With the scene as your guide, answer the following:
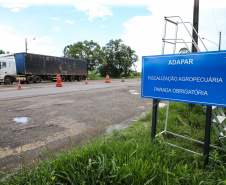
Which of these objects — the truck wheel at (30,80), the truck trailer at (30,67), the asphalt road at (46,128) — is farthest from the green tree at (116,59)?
the asphalt road at (46,128)

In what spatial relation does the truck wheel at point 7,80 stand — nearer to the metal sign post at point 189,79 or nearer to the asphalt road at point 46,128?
the asphalt road at point 46,128

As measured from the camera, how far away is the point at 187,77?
2.42 meters

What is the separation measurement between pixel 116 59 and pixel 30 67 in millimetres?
27488

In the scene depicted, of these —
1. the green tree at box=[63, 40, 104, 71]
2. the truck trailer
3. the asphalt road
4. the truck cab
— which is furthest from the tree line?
the asphalt road

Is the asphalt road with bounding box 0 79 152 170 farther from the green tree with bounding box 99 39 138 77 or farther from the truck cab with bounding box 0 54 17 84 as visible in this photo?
the green tree with bounding box 99 39 138 77

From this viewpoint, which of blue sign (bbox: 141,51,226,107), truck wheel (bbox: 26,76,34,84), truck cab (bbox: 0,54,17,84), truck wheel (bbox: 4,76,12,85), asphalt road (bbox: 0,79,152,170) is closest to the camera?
blue sign (bbox: 141,51,226,107)

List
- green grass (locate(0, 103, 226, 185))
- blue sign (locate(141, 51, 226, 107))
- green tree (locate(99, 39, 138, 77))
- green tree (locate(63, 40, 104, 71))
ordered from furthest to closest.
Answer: green tree (locate(99, 39, 138, 77))
green tree (locate(63, 40, 104, 71))
blue sign (locate(141, 51, 226, 107))
green grass (locate(0, 103, 226, 185))

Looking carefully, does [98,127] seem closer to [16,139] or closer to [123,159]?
[16,139]

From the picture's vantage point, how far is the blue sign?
7.06ft

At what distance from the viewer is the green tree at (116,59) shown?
44.1m

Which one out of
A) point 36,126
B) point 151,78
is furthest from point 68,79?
point 151,78

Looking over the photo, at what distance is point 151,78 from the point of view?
111 inches

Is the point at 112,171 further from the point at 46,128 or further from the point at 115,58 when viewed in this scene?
the point at 115,58

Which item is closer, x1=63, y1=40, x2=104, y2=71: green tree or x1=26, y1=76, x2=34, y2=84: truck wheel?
x1=26, y1=76, x2=34, y2=84: truck wheel
